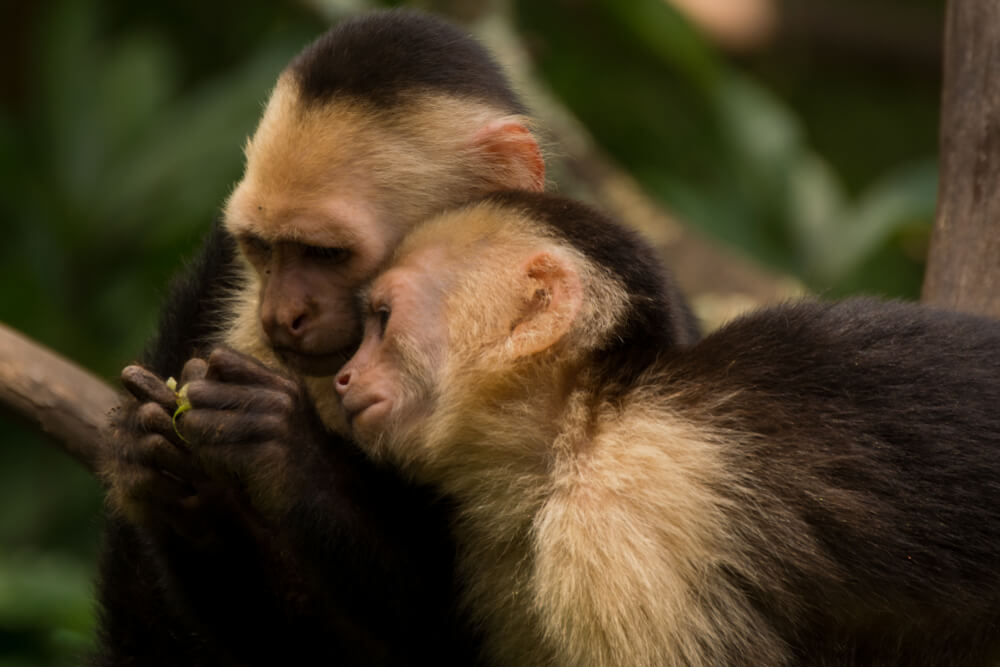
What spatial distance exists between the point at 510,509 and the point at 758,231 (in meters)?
3.94

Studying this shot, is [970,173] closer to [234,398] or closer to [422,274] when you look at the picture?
[422,274]

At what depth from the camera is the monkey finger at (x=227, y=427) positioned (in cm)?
222

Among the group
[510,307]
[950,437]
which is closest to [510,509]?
[510,307]

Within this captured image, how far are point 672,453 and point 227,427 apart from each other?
768mm

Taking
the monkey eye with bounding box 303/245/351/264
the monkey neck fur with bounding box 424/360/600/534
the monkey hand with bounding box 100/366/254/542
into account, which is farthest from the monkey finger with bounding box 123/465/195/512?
the monkey eye with bounding box 303/245/351/264

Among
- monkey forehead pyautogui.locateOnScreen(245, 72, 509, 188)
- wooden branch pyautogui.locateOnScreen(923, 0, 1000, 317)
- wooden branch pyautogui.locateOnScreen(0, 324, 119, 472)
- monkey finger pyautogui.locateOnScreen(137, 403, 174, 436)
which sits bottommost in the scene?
wooden branch pyautogui.locateOnScreen(0, 324, 119, 472)

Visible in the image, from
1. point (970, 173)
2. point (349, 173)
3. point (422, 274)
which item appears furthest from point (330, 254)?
point (970, 173)

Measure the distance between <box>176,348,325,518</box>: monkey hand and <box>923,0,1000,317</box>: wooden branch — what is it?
170 centimetres

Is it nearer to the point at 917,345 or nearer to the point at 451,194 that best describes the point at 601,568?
the point at 917,345

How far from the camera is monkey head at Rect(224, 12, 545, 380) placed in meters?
2.64

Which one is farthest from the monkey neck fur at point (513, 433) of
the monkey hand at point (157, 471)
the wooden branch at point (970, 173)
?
the wooden branch at point (970, 173)

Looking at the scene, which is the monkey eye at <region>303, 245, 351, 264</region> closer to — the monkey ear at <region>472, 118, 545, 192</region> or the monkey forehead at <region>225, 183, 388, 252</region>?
the monkey forehead at <region>225, 183, 388, 252</region>

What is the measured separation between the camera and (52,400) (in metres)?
2.94

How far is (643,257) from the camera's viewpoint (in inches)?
92.7
